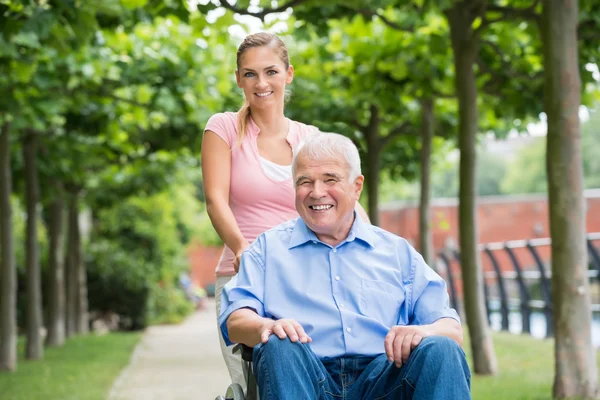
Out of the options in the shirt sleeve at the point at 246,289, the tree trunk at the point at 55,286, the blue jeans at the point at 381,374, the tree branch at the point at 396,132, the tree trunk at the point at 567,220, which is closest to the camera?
the blue jeans at the point at 381,374

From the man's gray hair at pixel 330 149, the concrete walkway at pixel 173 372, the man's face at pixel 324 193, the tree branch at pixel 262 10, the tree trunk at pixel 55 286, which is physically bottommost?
the concrete walkway at pixel 173 372

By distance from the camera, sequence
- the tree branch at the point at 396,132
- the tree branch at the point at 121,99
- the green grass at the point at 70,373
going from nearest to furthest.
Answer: the green grass at the point at 70,373, the tree branch at the point at 121,99, the tree branch at the point at 396,132

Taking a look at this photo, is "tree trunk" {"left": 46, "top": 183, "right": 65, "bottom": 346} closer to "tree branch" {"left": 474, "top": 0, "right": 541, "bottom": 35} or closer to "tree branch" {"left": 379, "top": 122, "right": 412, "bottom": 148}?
"tree branch" {"left": 379, "top": 122, "right": 412, "bottom": 148}

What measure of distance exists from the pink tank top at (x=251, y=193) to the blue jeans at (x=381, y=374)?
875 mm

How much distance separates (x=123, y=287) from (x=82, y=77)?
11.6 meters

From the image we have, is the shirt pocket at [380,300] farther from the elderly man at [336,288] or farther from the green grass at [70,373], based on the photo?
the green grass at [70,373]

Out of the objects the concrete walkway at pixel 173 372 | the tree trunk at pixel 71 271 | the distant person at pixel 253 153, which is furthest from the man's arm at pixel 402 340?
the tree trunk at pixel 71 271

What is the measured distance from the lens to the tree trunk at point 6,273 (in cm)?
1196

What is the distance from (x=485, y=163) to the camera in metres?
77.6

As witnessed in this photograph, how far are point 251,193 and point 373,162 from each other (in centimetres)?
1021

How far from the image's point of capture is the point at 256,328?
3.40 m

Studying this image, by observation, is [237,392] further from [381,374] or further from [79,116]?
[79,116]

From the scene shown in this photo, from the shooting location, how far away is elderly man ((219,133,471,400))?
348 centimetres

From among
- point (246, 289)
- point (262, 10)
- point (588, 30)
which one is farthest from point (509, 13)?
point (246, 289)
